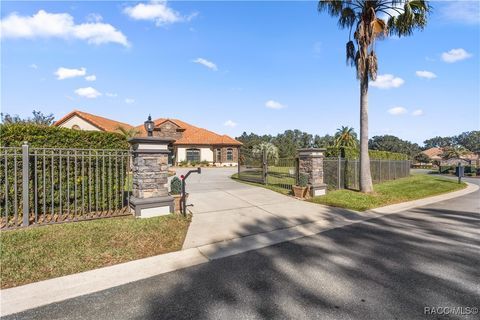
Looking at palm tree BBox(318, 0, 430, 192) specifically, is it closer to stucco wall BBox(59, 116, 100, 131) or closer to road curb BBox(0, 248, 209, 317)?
road curb BBox(0, 248, 209, 317)

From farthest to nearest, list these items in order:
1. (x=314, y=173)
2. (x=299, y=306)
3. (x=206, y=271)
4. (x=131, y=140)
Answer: (x=314, y=173)
(x=131, y=140)
(x=206, y=271)
(x=299, y=306)

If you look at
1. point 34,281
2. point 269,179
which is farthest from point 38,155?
point 269,179

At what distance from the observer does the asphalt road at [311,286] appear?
2996 mm

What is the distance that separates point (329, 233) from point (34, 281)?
229 inches

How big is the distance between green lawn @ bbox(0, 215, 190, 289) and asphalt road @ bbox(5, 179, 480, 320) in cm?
101

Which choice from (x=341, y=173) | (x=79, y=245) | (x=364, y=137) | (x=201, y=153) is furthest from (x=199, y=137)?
(x=79, y=245)

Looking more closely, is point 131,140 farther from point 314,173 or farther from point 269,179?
point 269,179

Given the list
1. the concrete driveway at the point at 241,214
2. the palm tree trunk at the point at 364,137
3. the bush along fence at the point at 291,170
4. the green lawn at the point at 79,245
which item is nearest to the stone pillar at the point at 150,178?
the green lawn at the point at 79,245

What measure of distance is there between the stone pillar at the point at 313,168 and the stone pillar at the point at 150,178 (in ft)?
20.5

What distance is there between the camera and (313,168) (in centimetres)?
1074

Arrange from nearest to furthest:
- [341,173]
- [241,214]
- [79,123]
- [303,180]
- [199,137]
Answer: [241,214] < [303,180] < [341,173] < [79,123] < [199,137]

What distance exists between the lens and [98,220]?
6.46 meters

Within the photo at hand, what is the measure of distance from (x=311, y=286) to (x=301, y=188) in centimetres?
711

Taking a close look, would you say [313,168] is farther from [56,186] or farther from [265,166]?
[56,186]
